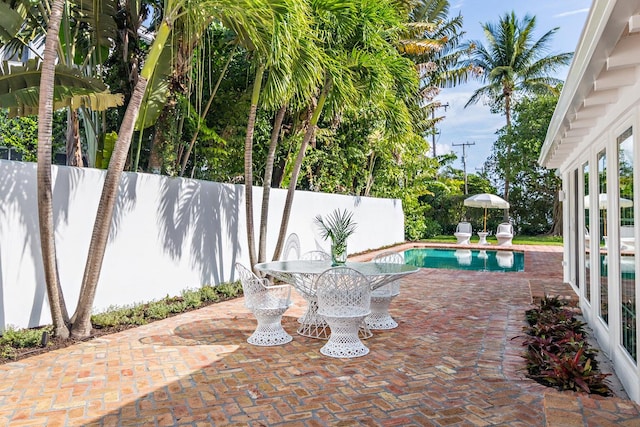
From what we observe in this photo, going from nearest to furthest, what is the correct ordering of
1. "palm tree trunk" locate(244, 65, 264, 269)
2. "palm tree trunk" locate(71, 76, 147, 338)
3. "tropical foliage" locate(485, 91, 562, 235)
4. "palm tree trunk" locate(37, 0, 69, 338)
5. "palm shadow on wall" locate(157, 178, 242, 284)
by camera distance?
"palm tree trunk" locate(37, 0, 69, 338)
"palm tree trunk" locate(71, 76, 147, 338)
"palm shadow on wall" locate(157, 178, 242, 284)
"palm tree trunk" locate(244, 65, 264, 269)
"tropical foliage" locate(485, 91, 562, 235)

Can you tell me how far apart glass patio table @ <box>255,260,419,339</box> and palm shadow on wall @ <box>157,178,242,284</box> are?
9.26ft

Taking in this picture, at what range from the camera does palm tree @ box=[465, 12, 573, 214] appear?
1074 inches

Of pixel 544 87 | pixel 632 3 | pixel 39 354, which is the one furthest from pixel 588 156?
pixel 544 87

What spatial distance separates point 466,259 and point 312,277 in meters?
14.0

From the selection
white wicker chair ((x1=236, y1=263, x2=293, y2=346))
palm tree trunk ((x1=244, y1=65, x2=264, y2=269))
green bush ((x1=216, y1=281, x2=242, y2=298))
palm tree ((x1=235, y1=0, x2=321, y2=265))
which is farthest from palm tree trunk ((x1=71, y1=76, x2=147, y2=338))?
green bush ((x1=216, y1=281, x2=242, y2=298))

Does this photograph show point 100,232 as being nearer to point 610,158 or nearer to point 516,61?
point 610,158

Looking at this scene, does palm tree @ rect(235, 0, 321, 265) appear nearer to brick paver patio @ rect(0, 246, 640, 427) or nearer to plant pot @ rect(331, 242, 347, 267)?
plant pot @ rect(331, 242, 347, 267)

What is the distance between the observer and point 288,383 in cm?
457

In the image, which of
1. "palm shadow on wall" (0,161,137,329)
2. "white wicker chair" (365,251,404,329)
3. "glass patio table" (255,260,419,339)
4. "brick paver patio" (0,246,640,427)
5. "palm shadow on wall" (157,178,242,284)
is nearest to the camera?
"brick paver patio" (0,246,640,427)

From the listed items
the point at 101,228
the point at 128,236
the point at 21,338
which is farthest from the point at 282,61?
the point at 21,338

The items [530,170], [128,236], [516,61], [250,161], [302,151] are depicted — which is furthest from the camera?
[516,61]

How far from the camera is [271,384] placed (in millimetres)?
4531

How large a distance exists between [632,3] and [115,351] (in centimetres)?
617

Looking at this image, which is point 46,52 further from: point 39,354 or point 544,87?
point 544,87
